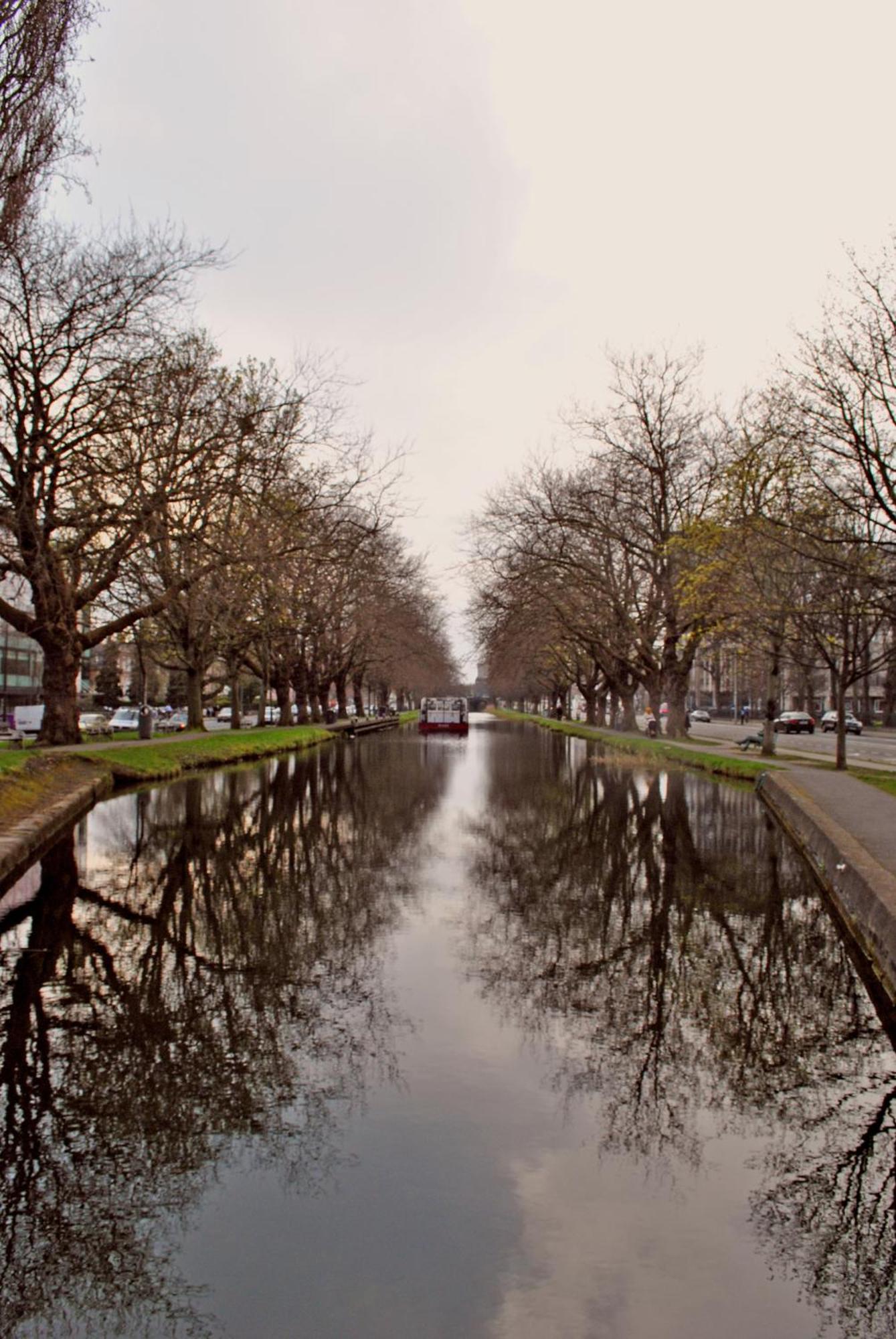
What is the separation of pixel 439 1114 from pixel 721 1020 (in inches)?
92.4

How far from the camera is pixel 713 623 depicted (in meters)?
36.3

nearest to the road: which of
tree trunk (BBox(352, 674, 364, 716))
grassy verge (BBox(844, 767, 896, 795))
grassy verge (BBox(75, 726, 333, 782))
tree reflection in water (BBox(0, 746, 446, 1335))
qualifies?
grassy verge (BBox(844, 767, 896, 795))

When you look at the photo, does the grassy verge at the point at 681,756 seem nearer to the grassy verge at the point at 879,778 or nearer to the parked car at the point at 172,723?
the grassy verge at the point at 879,778

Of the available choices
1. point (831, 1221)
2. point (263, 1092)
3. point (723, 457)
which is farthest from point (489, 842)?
point (723, 457)

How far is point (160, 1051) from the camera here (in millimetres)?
6203

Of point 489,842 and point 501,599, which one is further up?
point 501,599

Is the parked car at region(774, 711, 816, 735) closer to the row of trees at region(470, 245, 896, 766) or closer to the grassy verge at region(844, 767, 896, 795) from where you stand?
the row of trees at region(470, 245, 896, 766)

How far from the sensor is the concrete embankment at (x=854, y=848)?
8.24 meters

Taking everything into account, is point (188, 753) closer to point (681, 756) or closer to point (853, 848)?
point (681, 756)

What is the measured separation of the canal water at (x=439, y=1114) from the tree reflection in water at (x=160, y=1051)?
0.02 m

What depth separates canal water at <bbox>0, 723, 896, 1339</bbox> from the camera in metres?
3.82

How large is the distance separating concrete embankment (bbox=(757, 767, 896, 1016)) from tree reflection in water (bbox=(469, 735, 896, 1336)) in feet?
0.84

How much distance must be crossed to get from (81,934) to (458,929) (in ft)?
10.4

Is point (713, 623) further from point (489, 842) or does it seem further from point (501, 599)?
point (489, 842)
